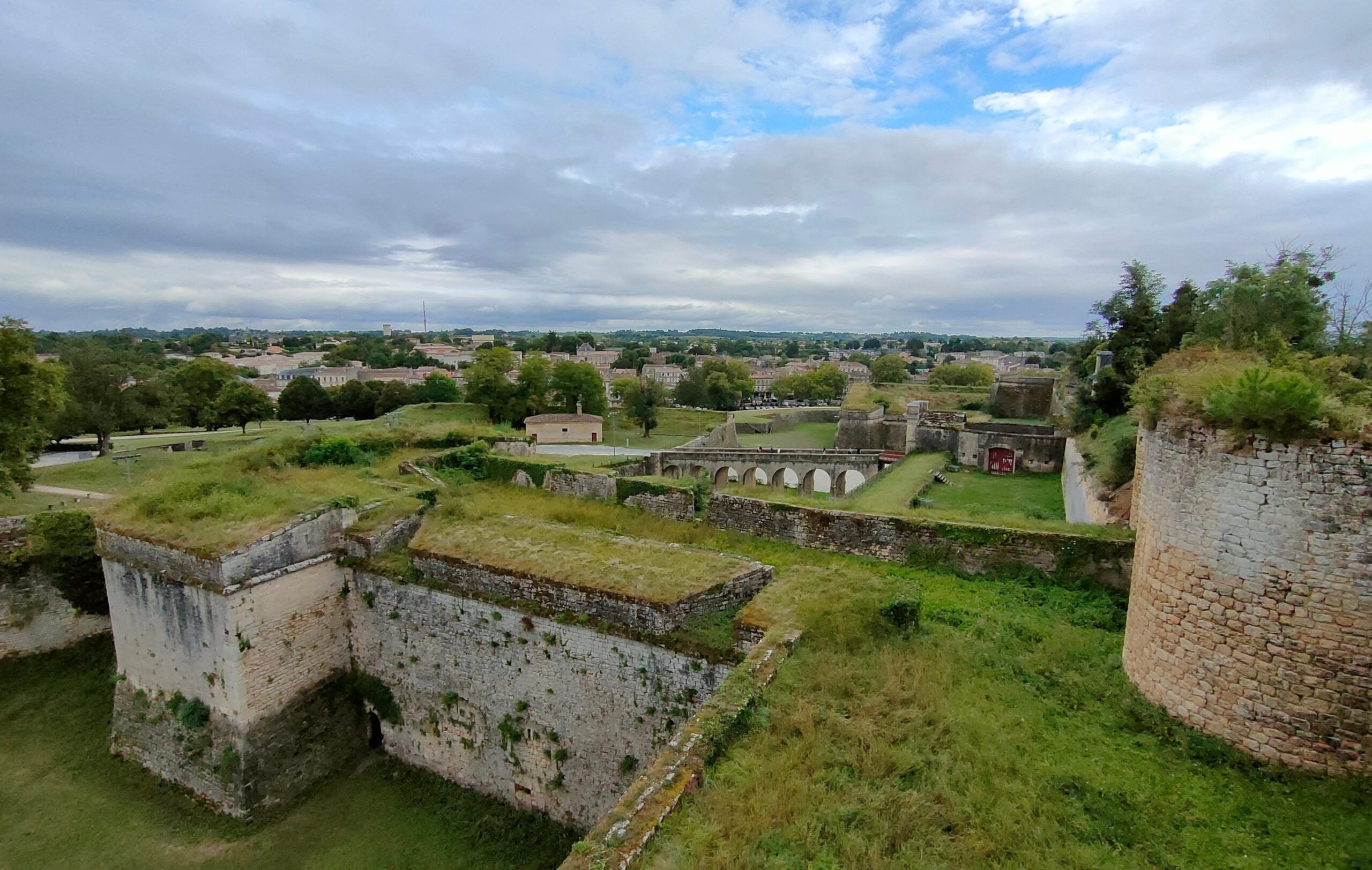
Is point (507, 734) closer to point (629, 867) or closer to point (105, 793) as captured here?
point (629, 867)

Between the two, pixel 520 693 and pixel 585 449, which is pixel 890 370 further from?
pixel 520 693

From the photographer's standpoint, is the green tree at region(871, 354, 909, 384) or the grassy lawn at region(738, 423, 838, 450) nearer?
the grassy lawn at region(738, 423, 838, 450)

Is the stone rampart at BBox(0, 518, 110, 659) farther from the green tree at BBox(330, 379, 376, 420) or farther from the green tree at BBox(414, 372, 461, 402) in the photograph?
the green tree at BBox(414, 372, 461, 402)

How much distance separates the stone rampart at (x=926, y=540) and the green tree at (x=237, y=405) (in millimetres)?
38355

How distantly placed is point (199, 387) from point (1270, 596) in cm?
5407

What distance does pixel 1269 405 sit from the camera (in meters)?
4.94

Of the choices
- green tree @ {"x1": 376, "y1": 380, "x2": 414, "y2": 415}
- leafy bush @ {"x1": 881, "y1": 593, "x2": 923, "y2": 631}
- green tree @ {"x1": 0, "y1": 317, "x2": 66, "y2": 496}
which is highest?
green tree @ {"x1": 0, "y1": 317, "x2": 66, "y2": 496}

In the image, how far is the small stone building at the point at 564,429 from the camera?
38.4 m

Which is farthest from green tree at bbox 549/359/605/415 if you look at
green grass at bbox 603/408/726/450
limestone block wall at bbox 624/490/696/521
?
limestone block wall at bbox 624/490/696/521

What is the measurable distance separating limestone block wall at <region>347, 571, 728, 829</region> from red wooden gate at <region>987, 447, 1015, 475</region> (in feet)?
74.9

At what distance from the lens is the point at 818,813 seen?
15.8 ft

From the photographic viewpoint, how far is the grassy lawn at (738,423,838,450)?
129 feet

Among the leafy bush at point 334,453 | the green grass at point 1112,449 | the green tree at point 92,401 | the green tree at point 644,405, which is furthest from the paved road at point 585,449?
the green grass at point 1112,449

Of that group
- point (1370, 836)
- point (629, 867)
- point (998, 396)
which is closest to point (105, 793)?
point (629, 867)
